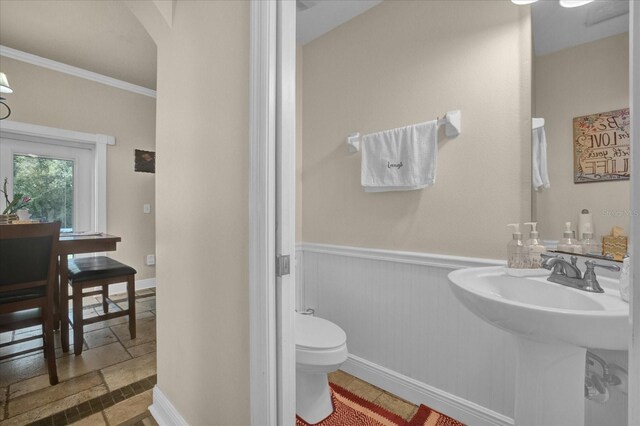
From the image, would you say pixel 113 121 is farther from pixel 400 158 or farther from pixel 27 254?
pixel 400 158

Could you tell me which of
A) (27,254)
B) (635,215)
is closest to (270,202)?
(635,215)

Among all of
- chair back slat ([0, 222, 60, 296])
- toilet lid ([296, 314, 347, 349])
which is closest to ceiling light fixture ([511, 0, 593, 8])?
toilet lid ([296, 314, 347, 349])

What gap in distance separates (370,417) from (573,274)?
1.16 meters

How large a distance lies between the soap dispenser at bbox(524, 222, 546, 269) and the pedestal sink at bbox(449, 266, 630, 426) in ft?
0.34

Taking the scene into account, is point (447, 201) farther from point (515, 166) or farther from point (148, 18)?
point (148, 18)

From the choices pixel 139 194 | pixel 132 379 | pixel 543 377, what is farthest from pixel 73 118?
pixel 543 377

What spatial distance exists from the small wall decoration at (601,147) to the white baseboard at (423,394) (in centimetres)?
113

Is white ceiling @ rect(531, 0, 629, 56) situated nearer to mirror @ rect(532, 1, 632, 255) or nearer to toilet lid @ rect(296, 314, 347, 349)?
mirror @ rect(532, 1, 632, 255)

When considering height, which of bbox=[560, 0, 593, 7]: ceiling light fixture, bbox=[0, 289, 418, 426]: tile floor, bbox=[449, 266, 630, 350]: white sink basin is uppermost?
bbox=[560, 0, 593, 7]: ceiling light fixture

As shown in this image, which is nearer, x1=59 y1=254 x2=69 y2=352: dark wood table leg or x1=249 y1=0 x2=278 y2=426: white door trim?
x1=249 y1=0 x2=278 y2=426: white door trim

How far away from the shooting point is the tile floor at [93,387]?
5.07 ft

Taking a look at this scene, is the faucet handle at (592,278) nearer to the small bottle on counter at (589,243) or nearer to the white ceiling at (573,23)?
the small bottle on counter at (589,243)

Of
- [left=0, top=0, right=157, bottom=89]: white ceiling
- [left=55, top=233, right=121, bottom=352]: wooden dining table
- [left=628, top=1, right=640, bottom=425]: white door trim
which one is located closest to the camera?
[left=628, top=1, right=640, bottom=425]: white door trim

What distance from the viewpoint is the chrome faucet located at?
995 mm
